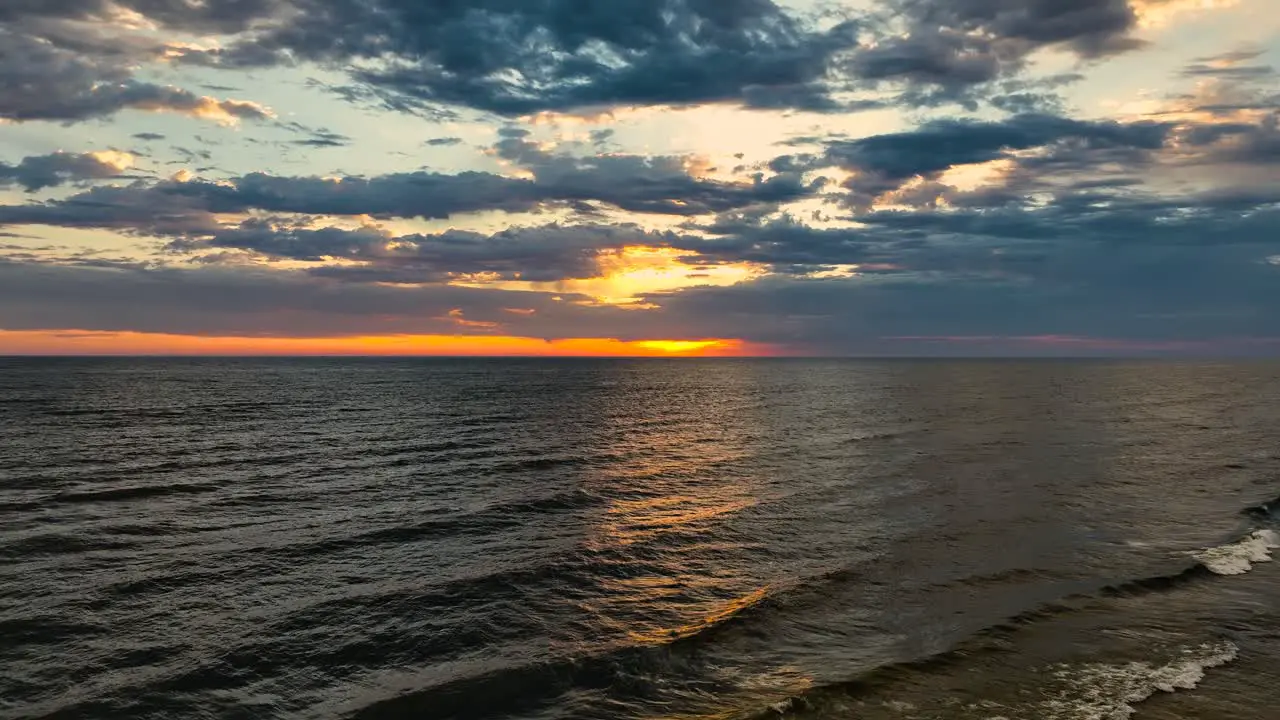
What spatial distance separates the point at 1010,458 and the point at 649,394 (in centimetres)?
8347

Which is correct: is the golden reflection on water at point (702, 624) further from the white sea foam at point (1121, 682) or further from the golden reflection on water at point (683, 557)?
the white sea foam at point (1121, 682)

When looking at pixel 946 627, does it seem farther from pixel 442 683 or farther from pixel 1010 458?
pixel 1010 458

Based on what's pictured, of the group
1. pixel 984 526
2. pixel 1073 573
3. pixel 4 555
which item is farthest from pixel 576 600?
pixel 4 555

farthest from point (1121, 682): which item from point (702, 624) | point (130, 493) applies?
point (130, 493)

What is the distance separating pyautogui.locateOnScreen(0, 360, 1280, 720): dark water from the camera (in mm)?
15055

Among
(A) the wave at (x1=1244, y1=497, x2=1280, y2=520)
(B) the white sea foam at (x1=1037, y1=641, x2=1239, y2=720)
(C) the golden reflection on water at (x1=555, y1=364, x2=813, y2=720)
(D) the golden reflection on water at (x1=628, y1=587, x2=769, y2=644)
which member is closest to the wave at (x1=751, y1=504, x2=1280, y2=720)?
Answer: (B) the white sea foam at (x1=1037, y1=641, x2=1239, y2=720)

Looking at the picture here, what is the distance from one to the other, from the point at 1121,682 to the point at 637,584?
12.2 m

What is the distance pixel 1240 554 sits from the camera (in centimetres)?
2464

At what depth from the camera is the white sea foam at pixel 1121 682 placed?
45.0 feet

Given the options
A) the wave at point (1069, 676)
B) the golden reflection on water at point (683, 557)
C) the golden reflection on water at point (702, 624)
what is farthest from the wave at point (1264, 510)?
the golden reflection on water at point (702, 624)

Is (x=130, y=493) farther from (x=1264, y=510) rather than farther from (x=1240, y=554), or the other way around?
(x=1264, y=510)

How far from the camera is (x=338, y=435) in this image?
6181 centimetres

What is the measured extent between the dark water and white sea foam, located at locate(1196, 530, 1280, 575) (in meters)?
0.18

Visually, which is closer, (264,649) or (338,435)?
(264,649)
